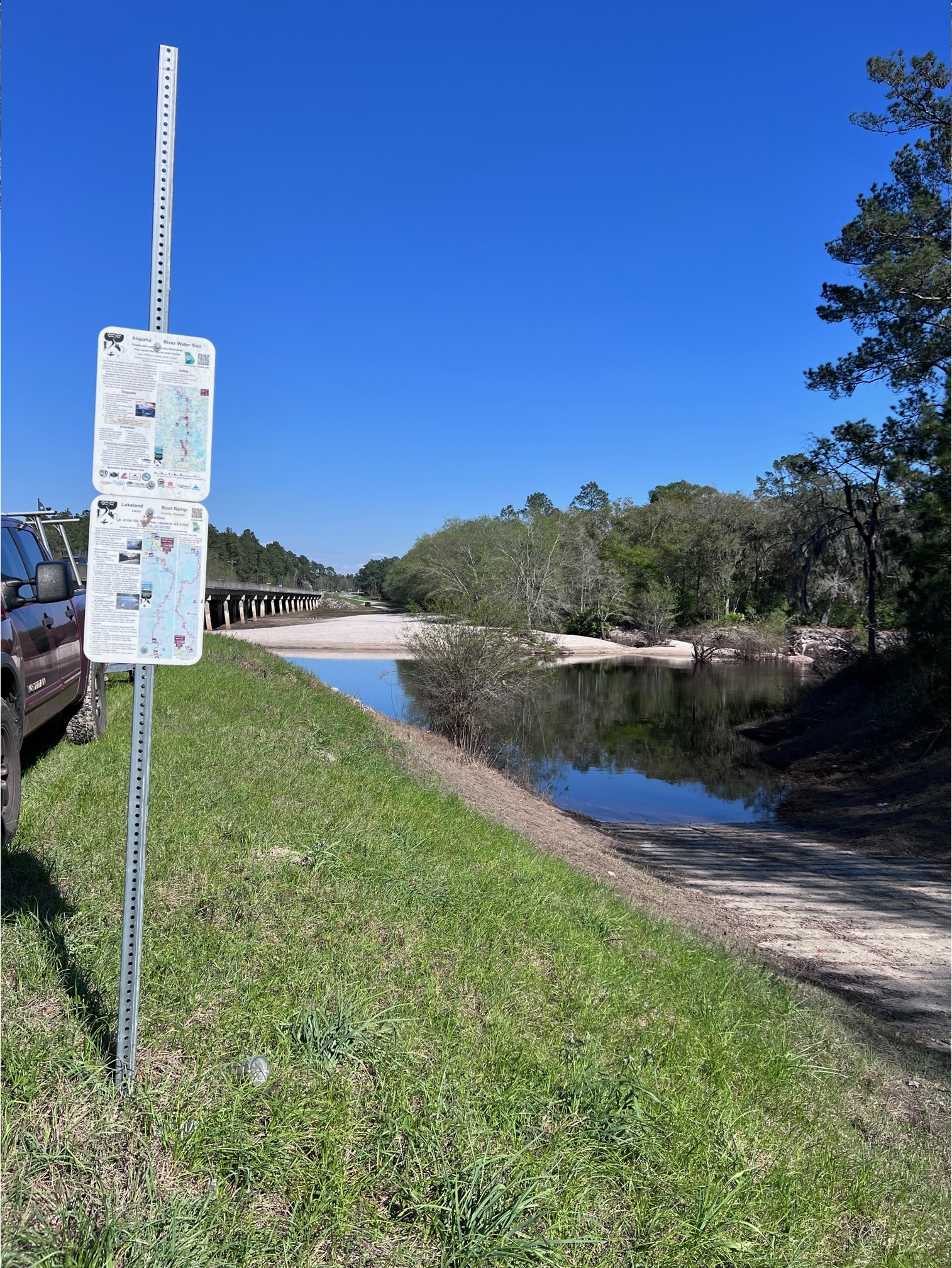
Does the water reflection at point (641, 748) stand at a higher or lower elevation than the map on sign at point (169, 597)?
lower

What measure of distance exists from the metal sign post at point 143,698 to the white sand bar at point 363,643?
3784 centimetres

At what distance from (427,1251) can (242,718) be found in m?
8.07

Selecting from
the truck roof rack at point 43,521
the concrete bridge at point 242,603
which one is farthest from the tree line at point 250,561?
the truck roof rack at point 43,521

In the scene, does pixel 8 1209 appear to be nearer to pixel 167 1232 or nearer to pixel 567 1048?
pixel 167 1232

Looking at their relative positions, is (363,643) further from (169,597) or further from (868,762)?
(169,597)

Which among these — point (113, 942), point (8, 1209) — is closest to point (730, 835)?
point (113, 942)

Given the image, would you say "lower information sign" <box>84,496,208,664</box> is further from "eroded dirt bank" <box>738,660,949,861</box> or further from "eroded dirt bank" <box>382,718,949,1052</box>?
"eroded dirt bank" <box>738,660,949,861</box>

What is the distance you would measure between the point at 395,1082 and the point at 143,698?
1.79 m

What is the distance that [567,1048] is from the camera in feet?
12.7

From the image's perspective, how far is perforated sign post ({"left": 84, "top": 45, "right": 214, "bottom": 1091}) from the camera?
9.16ft

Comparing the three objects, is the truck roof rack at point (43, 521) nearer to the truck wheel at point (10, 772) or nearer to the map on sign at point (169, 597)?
the truck wheel at point (10, 772)

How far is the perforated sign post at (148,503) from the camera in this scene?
9.16 ft

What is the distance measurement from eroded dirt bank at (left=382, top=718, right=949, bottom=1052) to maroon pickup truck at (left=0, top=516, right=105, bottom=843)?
5345mm

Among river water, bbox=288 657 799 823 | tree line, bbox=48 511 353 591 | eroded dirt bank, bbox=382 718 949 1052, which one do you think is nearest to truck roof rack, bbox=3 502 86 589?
eroded dirt bank, bbox=382 718 949 1052
